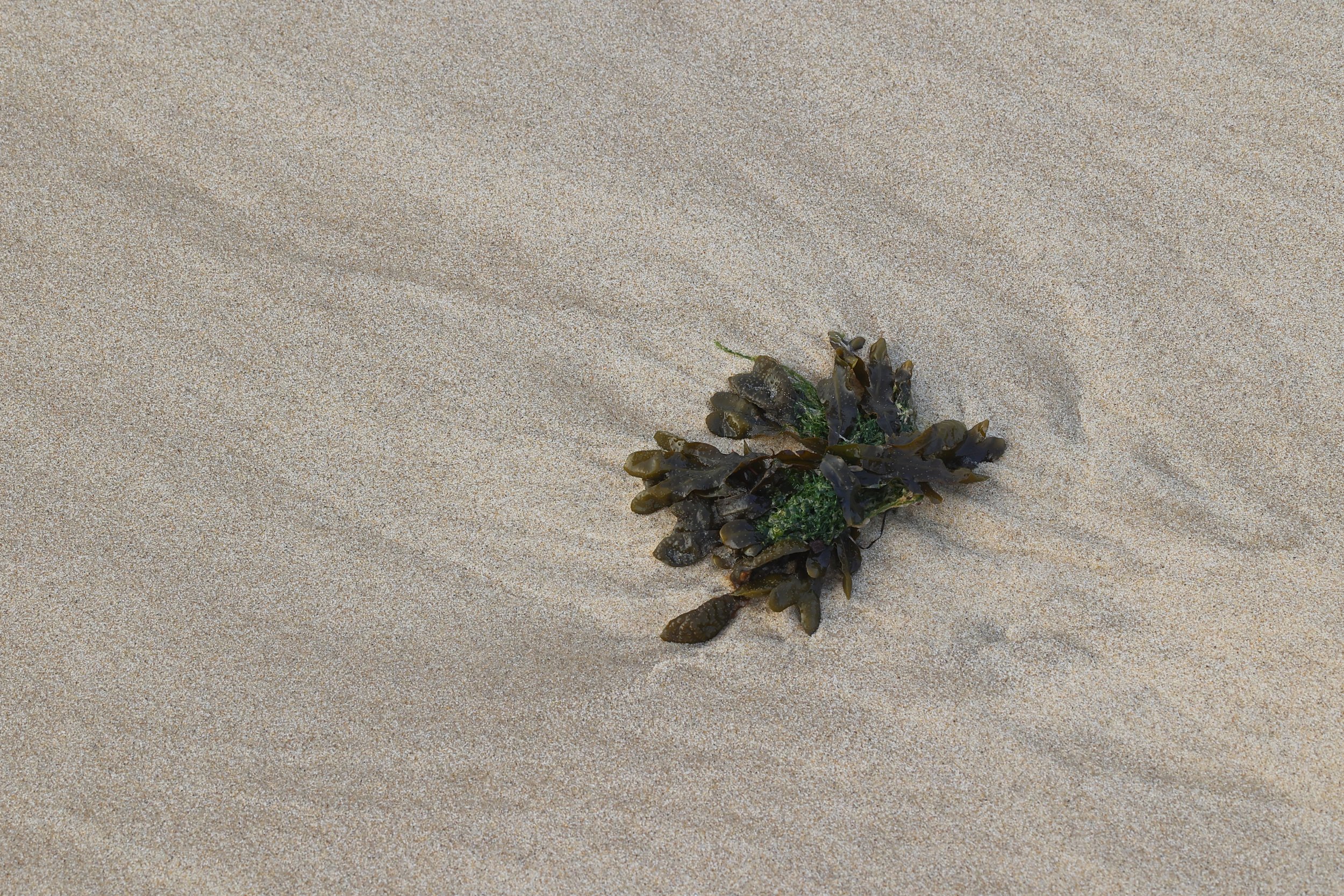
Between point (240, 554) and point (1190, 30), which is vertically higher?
point (1190, 30)

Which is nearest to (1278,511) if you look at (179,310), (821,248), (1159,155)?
(1159,155)

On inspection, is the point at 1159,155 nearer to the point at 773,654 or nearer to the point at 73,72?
the point at 773,654

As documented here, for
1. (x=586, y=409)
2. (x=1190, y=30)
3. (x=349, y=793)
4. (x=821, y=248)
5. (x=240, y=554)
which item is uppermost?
(x=1190, y=30)

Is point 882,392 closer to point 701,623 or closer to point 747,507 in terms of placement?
point 747,507

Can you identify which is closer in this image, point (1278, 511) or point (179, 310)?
point (1278, 511)

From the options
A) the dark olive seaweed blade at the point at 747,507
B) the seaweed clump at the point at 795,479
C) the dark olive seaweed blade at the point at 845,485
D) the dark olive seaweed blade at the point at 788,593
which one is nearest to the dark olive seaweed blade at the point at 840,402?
the seaweed clump at the point at 795,479

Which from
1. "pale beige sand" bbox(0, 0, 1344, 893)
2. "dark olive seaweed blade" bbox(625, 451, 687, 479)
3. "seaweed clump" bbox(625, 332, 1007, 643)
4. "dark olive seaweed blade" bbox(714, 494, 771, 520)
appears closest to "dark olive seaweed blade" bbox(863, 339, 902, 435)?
"seaweed clump" bbox(625, 332, 1007, 643)

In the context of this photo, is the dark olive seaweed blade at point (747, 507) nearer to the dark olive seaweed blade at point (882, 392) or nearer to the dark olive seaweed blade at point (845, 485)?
the dark olive seaweed blade at point (845, 485)
